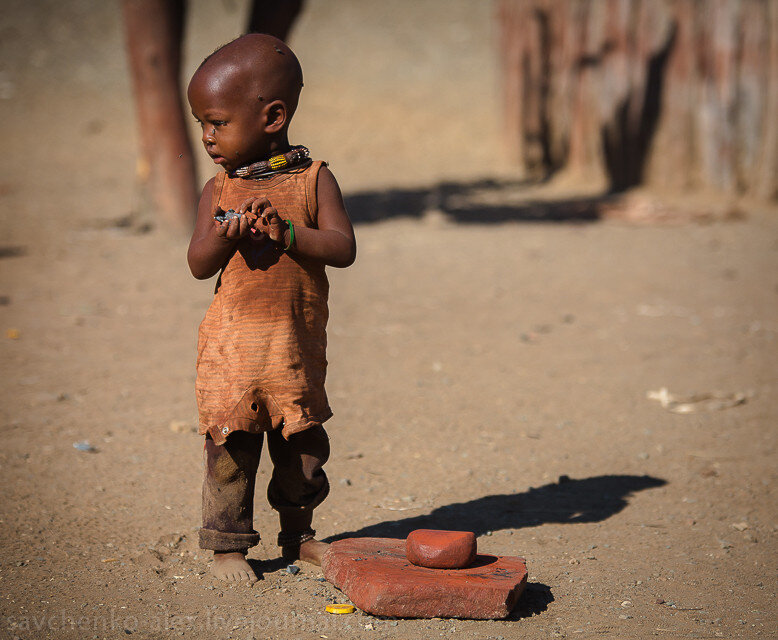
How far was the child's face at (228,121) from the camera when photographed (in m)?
2.79

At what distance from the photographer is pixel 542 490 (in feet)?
13.4

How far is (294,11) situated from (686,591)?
279 inches

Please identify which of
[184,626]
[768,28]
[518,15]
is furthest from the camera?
[518,15]

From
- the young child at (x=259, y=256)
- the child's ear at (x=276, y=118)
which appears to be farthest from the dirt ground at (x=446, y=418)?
the child's ear at (x=276, y=118)

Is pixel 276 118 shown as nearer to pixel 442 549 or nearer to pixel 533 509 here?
pixel 442 549

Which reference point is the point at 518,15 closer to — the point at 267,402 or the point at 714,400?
the point at 714,400

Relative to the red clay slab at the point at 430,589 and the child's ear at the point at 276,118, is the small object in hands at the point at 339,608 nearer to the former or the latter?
the red clay slab at the point at 430,589

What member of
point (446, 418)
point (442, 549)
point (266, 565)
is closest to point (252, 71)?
point (442, 549)

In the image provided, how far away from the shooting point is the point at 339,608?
2934 millimetres

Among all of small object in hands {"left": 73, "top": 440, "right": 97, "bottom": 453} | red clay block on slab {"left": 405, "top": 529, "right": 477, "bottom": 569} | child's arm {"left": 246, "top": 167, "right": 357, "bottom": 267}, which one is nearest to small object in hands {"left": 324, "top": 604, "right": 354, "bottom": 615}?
red clay block on slab {"left": 405, "top": 529, "right": 477, "bottom": 569}

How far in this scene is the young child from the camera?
2805 mm

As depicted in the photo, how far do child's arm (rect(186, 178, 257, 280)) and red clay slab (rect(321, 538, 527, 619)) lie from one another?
40.8 inches

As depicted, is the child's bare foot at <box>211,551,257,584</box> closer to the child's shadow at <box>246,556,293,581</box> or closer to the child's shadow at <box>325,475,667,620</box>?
the child's shadow at <box>246,556,293,581</box>

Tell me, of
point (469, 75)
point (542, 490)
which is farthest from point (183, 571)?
point (469, 75)
